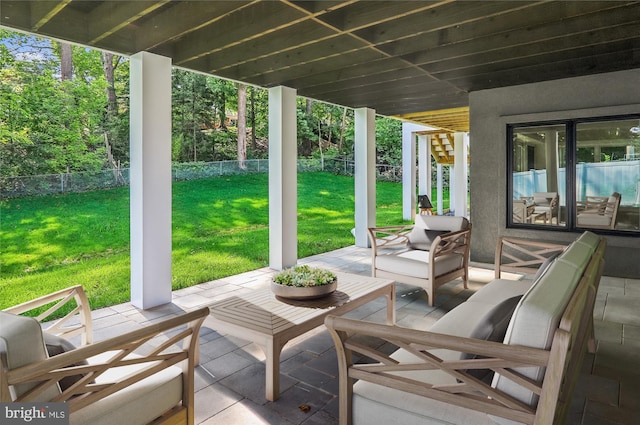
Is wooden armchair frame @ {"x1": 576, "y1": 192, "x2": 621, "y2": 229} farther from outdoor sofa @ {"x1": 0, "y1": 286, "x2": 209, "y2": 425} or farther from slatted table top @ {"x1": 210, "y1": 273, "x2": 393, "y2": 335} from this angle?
outdoor sofa @ {"x1": 0, "y1": 286, "x2": 209, "y2": 425}

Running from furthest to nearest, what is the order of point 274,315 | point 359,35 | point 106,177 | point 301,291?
point 106,177
point 359,35
point 301,291
point 274,315

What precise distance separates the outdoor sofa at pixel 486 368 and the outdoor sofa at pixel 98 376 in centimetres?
74

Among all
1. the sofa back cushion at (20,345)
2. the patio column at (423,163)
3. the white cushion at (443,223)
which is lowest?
the sofa back cushion at (20,345)

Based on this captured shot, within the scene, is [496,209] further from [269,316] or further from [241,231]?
[241,231]

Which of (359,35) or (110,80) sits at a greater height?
(110,80)

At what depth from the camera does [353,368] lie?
1774 millimetres

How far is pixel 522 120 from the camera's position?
5.85m

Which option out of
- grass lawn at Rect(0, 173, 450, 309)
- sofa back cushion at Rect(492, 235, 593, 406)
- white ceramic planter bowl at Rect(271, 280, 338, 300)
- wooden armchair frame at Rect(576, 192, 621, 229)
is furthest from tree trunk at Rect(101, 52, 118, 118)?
sofa back cushion at Rect(492, 235, 593, 406)

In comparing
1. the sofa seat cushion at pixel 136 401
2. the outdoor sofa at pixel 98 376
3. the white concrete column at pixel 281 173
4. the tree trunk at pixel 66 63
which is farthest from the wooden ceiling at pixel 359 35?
the tree trunk at pixel 66 63

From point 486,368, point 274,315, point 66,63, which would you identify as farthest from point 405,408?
point 66,63

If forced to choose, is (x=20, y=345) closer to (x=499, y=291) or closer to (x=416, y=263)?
(x=499, y=291)

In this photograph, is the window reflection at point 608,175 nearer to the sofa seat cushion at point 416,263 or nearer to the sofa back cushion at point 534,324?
the sofa seat cushion at point 416,263

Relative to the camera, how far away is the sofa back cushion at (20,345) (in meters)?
1.22

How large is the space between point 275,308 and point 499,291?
1868 millimetres
